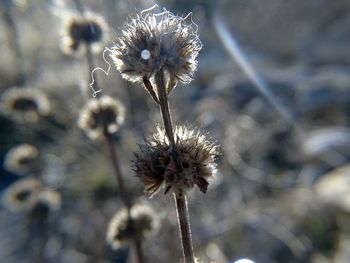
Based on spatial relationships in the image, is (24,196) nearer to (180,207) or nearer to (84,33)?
(84,33)

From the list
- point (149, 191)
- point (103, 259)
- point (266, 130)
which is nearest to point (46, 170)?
point (103, 259)

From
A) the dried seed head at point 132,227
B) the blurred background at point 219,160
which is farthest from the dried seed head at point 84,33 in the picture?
the dried seed head at point 132,227

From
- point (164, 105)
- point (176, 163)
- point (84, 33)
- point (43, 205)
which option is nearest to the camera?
Result: point (164, 105)

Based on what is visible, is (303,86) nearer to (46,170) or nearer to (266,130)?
(266,130)

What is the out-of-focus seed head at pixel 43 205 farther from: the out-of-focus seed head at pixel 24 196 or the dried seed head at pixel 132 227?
the dried seed head at pixel 132 227

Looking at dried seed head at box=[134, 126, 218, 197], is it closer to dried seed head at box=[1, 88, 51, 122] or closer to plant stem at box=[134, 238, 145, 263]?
plant stem at box=[134, 238, 145, 263]

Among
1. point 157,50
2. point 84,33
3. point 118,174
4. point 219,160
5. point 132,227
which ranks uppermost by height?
point 219,160

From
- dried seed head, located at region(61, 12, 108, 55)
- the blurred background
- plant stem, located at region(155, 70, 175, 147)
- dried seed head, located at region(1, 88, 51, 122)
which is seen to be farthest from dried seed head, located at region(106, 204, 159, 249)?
dried seed head, located at region(1, 88, 51, 122)

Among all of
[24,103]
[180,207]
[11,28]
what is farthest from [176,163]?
[11,28]
